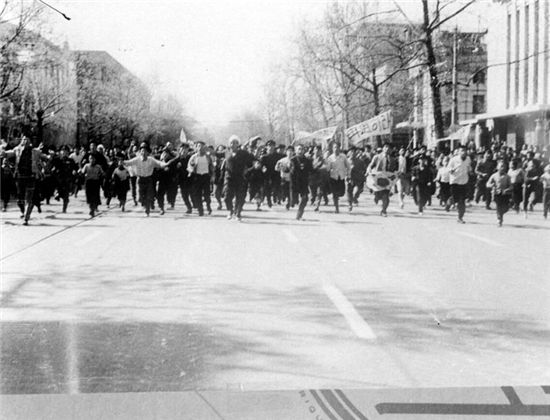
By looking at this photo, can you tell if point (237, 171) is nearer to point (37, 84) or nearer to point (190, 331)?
point (190, 331)

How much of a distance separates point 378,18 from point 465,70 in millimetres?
33814

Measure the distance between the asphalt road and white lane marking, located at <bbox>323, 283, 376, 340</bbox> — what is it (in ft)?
0.06

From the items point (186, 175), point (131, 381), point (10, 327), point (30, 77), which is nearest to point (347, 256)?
point (10, 327)

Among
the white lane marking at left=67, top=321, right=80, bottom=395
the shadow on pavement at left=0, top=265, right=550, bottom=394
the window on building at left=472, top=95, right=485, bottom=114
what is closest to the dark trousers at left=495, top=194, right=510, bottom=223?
the shadow on pavement at left=0, top=265, right=550, bottom=394

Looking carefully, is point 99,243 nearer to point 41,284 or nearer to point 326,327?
point 41,284

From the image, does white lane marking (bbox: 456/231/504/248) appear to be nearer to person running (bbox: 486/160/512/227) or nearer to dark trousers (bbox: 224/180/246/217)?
person running (bbox: 486/160/512/227)

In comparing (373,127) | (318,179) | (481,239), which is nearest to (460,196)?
(481,239)

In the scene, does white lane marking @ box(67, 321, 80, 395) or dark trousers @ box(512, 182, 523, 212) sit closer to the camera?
white lane marking @ box(67, 321, 80, 395)

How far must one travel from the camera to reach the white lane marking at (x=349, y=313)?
6.61 m

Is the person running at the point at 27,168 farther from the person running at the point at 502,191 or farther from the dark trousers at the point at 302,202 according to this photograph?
the person running at the point at 502,191

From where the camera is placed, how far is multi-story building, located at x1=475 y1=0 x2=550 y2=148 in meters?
25.2

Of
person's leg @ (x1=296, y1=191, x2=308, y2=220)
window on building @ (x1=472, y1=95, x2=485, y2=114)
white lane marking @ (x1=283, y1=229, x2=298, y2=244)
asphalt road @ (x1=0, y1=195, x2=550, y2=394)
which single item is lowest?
asphalt road @ (x1=0, y1=195, x2=550, y2=394)

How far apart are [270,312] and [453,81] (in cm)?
2570

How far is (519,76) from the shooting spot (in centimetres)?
3428
